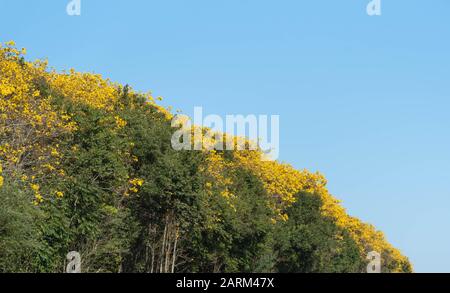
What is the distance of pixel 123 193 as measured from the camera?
44.8 m

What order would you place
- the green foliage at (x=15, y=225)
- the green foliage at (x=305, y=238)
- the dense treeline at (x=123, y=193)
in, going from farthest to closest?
1. the green foliage at (x=305, y=238)
2. the dense treeline at (x=123, y=193)
3. the green foliage at (x=15, y=225)

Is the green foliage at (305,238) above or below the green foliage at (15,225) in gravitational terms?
above

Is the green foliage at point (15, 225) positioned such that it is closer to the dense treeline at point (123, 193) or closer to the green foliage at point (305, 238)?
the dense treeline at point (123, 193)

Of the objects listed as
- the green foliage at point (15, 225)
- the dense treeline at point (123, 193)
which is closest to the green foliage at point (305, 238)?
the dense treeline at point (123, 193)

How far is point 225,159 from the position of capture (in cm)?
5994

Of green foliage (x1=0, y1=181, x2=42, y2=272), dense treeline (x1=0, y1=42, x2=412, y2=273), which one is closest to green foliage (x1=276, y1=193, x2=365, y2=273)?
dense treeline (x1=0, y1=42, x2=412, y2=273)

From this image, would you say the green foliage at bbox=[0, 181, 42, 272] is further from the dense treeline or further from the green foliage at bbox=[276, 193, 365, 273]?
the green foliage at bbox=[276, 193, 365, 273]

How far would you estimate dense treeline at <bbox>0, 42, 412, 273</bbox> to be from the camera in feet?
106

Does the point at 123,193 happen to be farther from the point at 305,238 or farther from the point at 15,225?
the point at 305,238

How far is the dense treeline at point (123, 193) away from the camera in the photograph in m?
32.3

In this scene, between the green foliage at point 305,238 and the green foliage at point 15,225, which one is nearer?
the green foliage at point 15,225

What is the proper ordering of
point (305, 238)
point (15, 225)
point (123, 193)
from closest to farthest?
point (15, 225) → point (123, 193) → point (305, 238)

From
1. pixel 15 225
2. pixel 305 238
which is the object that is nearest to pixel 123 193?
pixel 15 225
